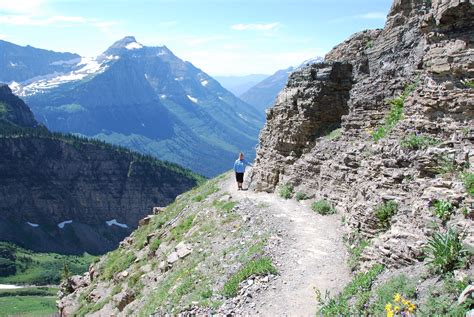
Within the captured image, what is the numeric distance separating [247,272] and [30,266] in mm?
186917

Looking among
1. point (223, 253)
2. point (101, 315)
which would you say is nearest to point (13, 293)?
point (101, 315)

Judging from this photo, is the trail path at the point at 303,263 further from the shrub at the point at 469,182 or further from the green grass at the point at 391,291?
the shrub at the point at 469,182

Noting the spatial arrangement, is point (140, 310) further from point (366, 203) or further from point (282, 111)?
point (282, 111)

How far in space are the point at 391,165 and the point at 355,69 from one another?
13125 mm

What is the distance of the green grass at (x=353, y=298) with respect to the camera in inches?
524

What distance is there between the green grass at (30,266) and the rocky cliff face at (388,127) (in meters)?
153

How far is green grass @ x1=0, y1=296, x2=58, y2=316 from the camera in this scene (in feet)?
407

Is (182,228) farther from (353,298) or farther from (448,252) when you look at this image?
(448,252)

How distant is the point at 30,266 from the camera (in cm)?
18325

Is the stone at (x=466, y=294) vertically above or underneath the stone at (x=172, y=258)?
above

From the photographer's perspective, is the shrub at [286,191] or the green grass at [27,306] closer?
the shrub at [286,191]

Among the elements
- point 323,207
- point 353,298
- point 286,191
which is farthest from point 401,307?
point 286,191

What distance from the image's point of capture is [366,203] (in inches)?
706

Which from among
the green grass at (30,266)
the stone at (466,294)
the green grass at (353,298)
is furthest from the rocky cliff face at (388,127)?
the green grass at (30,266)
